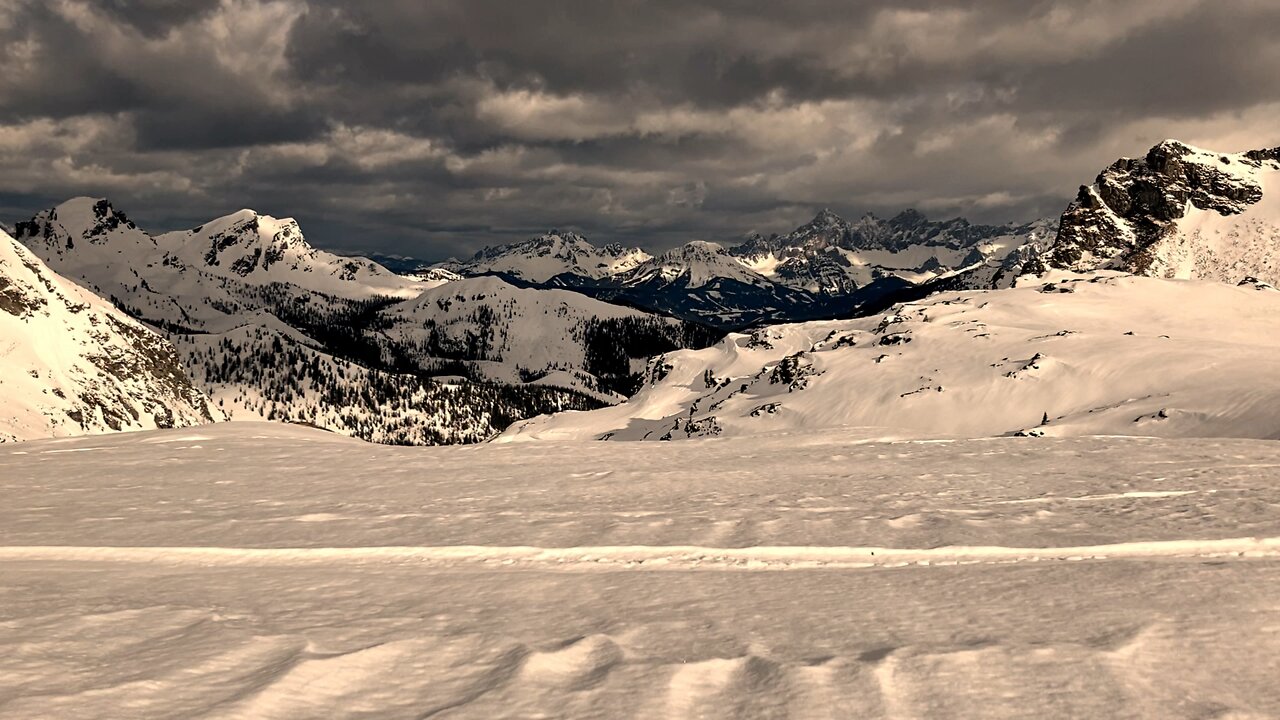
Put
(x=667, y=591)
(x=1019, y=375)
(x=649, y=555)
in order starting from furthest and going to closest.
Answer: (x=1019, y=375), (x=649, y=555), (x=667, y=591)

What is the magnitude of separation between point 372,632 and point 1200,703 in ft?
21.0

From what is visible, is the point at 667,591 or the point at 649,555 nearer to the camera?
the point at 667,591

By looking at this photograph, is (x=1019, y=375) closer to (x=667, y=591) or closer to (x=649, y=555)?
(x=649, y=555)

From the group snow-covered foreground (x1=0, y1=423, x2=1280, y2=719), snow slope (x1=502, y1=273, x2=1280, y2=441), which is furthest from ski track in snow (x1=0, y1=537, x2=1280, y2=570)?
snow slope (x1=502, y1=273, x2=1280, y2=441)

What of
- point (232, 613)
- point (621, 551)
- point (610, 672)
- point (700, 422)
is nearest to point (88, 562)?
point (232, 613)

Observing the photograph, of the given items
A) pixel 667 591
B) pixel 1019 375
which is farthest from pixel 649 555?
pixel 1019 375

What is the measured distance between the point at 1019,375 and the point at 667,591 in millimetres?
83481

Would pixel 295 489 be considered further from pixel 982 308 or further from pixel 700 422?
pixel 982 308

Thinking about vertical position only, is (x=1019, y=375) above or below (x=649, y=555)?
below

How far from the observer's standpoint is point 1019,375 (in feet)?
266

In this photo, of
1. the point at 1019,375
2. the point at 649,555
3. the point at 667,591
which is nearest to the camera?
the point at 667,591

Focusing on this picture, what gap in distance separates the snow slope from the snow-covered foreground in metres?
28.8

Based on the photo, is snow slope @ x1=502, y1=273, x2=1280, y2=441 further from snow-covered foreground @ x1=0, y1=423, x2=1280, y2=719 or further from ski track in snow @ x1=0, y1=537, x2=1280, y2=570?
ski track in snow @ x1=0, y1=537, x2=1280, y2=570

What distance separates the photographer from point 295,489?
14711mm
